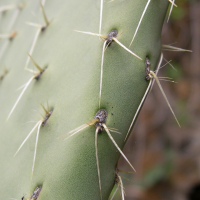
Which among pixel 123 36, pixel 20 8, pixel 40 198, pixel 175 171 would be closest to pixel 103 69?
pixel 123 36

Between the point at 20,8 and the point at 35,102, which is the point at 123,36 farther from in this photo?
the point at 20,8

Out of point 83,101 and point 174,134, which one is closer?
point 83,101

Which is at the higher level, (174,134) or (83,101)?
(83,101)

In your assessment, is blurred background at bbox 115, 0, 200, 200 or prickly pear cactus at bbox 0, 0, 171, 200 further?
blurred background at bbox 115, 0, 200, 200

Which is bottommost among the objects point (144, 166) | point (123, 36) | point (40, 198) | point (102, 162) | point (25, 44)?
point (144, 166)

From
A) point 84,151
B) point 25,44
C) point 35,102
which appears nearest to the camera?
point 84,151
